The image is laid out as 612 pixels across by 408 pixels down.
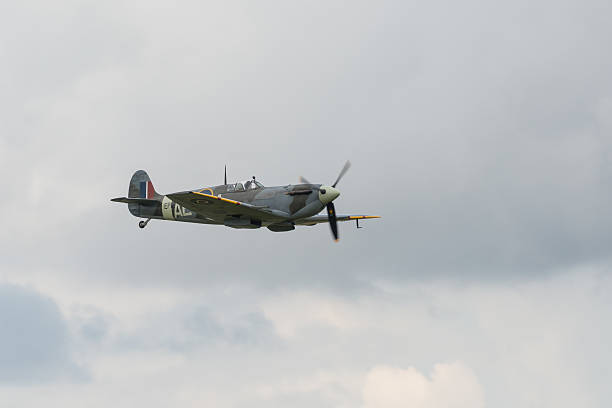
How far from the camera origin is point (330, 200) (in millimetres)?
39281

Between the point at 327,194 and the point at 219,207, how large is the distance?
531 cm

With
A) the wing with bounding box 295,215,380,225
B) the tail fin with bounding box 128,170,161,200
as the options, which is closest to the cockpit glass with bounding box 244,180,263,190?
the wing with bounding box 295,215,380,225

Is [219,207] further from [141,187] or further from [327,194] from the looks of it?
[141,187]

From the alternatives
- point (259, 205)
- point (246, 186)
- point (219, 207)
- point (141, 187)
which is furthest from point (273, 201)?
point (141, 187)

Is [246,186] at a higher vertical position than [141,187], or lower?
lower

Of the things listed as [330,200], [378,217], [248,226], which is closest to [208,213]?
[248,226]

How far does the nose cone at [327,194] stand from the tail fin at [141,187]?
41.0ft

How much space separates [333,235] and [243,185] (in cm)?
533

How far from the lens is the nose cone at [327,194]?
39.2 metres

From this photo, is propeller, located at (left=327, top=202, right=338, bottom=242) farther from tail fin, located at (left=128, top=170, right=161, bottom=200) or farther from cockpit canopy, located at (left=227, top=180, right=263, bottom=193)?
tail fin, located at (left=128, top=170, right=161, bottom=200)

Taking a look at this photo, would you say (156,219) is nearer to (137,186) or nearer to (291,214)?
(137,186)

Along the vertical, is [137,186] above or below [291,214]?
above

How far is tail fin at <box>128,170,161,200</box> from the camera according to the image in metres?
47.8

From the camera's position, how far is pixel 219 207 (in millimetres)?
38438
